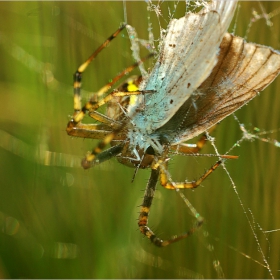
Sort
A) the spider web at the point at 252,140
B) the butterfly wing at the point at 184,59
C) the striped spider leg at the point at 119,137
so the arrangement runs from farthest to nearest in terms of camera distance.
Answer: the spider web at the point at 252,140 → the striped spider leg at the point at 119,137 → the butterfly wing at the point at 184,59

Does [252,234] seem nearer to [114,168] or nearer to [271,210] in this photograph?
[271,210]

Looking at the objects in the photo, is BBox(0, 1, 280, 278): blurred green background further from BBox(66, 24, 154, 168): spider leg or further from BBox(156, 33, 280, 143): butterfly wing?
BBox(156, 33, 280, 143): butterfly wing

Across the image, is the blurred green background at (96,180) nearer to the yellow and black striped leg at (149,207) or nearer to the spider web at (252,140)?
the spider web at (252,140)

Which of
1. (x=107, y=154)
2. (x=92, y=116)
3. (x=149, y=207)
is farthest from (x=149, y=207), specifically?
(x=92, y=116)

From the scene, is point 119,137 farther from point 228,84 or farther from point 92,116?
point 228,84

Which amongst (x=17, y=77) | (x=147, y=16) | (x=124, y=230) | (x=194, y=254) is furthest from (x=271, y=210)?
(x=17, y=77)

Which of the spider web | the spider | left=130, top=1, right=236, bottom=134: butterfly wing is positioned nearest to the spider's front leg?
the spider

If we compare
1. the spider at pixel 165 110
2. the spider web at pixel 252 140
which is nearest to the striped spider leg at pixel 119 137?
the spider at pixel 165 110
